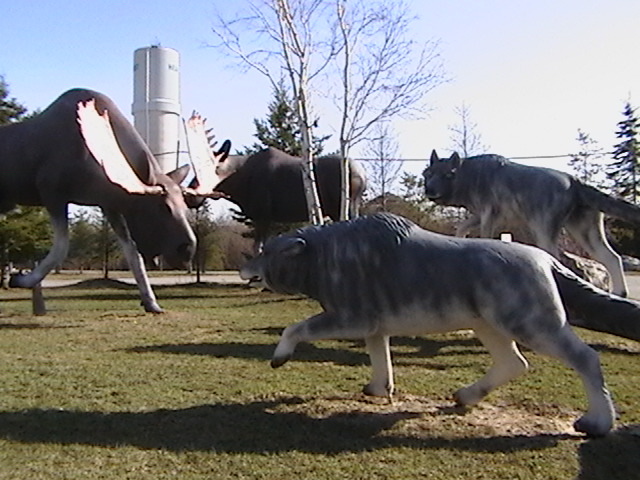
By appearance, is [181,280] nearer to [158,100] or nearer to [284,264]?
[158,100]

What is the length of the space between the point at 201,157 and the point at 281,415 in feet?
18.3

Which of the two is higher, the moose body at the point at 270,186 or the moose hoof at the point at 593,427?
the moose body at the point at 270,186

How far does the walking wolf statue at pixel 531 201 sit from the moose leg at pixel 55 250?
17.9 feet

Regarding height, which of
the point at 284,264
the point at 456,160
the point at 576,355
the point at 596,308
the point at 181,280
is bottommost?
the point at 181,280

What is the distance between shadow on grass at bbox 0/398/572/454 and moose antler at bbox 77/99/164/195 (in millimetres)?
3686

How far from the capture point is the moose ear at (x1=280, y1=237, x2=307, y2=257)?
16.8ft

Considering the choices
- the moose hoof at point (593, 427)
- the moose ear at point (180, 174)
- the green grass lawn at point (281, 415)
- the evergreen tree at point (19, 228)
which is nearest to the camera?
the green grass lawn at point (281, 415)

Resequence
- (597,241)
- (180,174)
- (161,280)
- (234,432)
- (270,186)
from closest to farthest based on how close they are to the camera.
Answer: (234,432) → (597,241) → (180,174) → (270,186) → (161,280)

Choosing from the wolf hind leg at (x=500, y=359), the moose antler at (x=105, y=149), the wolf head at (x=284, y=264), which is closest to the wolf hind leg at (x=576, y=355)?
the wolf hind leg at (x=500, y=359)

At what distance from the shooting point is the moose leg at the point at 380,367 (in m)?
5.40

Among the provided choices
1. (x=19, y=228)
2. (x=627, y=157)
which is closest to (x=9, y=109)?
(x=19, y=228)

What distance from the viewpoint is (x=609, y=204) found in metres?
8.68

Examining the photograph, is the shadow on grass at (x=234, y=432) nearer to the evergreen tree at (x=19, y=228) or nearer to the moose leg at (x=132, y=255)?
the moose leg at (x=132, y=255)

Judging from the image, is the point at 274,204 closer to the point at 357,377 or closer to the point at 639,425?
the point at 357,377
